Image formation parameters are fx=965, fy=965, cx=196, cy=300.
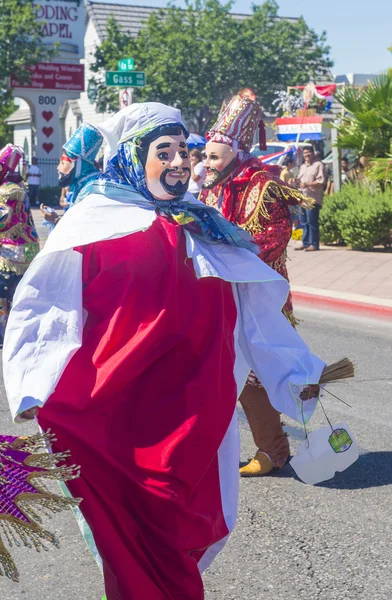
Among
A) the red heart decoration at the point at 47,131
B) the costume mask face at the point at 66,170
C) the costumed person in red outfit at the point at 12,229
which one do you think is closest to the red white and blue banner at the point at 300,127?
the costumed person in red outfit at the point at 12,229

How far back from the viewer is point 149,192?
3.53 m

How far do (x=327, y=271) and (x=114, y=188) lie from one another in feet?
34.4

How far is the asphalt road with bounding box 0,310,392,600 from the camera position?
13.2ft

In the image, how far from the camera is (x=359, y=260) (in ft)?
47.6

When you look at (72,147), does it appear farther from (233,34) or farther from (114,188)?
(233,34)

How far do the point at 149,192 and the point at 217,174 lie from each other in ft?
6.08

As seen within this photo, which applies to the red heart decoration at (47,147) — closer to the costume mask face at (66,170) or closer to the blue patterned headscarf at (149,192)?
the costume mask face at (66,170)

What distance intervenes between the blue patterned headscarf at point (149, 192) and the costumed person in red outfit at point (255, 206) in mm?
1745

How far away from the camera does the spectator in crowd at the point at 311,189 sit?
1569cm

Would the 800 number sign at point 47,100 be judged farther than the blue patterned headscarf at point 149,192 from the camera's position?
Yes

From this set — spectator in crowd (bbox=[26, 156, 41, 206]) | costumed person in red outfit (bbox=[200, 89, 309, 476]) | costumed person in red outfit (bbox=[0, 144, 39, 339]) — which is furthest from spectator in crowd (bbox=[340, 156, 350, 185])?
costumed person in red outfit (bbox=[200, 89, 309, 476])

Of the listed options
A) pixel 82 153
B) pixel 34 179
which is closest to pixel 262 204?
pixel 82 153

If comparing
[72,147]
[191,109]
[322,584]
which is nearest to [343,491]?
[322,584]

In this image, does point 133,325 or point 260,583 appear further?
point 260,583
